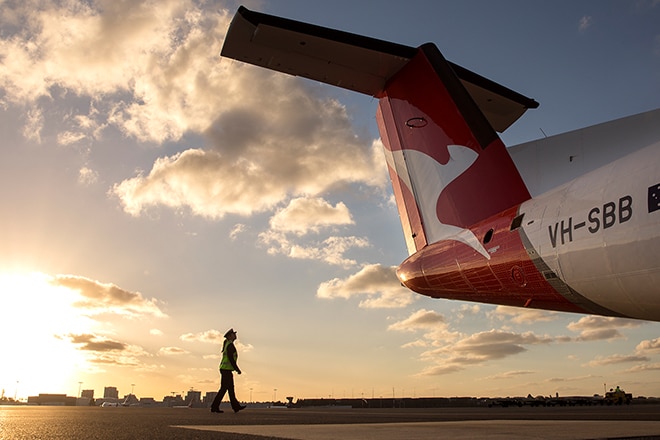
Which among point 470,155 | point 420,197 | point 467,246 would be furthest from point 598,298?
point 420,197

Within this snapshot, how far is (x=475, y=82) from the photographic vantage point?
31.5ft

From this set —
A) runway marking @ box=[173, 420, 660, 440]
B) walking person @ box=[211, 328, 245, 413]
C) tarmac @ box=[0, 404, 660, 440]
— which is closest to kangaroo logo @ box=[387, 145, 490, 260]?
tarmac @ box=[0, 404, 660, 440]

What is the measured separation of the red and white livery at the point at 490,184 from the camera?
502cm

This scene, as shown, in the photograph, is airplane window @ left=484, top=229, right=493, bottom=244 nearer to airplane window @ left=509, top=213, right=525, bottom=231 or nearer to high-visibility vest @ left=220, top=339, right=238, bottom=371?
airplane window @ left=509, top=213, right=525, bottom=231

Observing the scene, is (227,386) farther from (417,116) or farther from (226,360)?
(417,116)

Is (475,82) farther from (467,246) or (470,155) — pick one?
(467,246)

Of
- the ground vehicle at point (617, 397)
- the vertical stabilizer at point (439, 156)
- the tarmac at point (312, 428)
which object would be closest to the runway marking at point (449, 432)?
the tarmac at point (312, 428)

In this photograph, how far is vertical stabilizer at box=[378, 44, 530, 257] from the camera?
724 centimetres

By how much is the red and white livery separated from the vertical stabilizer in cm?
2

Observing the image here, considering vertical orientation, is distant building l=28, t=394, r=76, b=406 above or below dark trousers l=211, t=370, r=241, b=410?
above

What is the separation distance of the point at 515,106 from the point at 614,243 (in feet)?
18.3

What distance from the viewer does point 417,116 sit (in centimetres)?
852

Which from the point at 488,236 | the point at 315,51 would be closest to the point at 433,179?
the point at 488,236

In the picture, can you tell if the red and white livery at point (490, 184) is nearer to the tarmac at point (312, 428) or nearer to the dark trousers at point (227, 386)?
the tarmac at point (312, 428)
